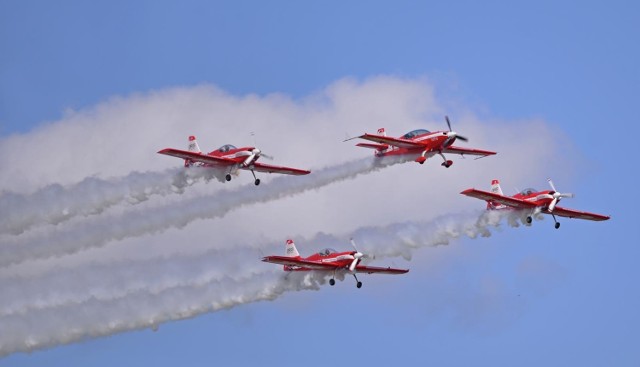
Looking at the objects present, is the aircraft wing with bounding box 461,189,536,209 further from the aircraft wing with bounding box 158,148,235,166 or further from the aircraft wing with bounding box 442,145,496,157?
the aircraft wing with bounding box 158,148,235,166

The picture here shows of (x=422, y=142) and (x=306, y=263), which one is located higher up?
(x=422, y=142)

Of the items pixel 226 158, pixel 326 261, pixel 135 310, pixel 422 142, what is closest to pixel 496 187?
pixel 422 142

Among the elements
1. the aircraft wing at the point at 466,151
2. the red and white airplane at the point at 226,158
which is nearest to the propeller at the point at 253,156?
the red and white airplane at the point at 226,158

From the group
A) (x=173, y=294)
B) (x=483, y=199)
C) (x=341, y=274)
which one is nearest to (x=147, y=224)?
(x=173, y=294)

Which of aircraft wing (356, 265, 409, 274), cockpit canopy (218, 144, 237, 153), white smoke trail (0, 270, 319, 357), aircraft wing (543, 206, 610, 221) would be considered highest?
cockpit canopy (218, 144, 237, 153)

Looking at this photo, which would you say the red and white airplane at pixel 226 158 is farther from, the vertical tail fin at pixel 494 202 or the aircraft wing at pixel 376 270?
the vertical tail fin at pixel 494 202

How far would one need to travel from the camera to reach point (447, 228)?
109500mm

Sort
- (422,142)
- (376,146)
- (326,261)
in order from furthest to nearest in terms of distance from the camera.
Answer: (376,146), (422,142), (326,261)

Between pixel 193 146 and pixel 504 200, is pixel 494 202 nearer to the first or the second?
pixel 504 200

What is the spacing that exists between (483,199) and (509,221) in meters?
1.93

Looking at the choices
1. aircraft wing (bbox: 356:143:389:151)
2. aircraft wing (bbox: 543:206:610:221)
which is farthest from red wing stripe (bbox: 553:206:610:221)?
aircraft wing (bbox: 356:143:389:151)

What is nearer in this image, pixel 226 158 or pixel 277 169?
pixel 226 158

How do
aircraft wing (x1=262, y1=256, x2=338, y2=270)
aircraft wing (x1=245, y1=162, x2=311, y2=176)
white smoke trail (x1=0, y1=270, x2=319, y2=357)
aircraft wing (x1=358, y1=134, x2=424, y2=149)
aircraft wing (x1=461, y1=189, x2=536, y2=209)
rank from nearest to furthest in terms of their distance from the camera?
white smoke trail (x1=0, y1=270, x2=319, y2=357)
aircraft wing (x1=262, y1=256, x2=338, y2=270)
aircraft wing (x1=461, y1=189, x2=536, y2=209)
aircraft wing (x1=358, y1=134, x2=424, y2=149)
aircraft wing (x1=245, y1=162, x2=311, y2=176)

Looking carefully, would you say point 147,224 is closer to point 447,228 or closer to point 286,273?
point 286,273
